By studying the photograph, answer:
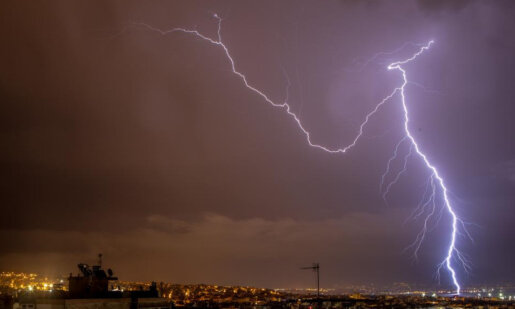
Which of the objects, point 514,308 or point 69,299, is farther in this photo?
point 514,308

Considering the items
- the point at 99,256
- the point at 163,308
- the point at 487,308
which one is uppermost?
the point at 99,256

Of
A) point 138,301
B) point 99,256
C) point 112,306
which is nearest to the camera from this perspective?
point 112,306

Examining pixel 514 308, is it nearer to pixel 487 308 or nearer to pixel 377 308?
pixel 487 308

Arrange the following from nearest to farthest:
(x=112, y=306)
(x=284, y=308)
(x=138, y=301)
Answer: (x=112, y=306) < (x=138, y=301) < (x=284, y=308)

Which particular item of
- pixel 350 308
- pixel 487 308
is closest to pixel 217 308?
pixel 350 308

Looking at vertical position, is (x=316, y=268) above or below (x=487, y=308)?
above

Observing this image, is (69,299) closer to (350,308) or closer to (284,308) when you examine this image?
(284,308)

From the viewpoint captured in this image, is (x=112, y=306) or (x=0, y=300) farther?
(x=0, y=300)

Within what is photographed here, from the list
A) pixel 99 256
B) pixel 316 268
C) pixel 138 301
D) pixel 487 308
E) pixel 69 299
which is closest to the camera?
pixel 69 299

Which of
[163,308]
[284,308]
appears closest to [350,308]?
[284,308]
